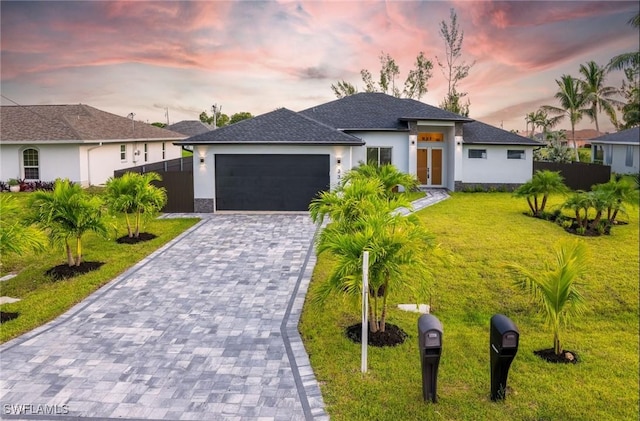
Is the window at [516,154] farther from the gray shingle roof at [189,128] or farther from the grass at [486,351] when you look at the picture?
the gray shingle roof at [189,128]

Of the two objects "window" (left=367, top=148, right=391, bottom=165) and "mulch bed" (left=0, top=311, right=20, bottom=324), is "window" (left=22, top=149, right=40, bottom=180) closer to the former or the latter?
"window" (left=367, top=148, right=391, bottom=165)

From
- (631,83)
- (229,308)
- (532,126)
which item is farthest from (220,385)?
(532,126)

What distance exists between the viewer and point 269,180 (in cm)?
1811

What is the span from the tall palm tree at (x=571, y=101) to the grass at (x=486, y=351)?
3545cm

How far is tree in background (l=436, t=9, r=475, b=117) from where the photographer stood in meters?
38.3

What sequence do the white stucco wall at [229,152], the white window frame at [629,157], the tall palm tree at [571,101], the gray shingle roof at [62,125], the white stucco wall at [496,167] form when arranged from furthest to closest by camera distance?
the tall palm tree at [571,101] → the white window frame at [629,157] → the white stucco wall at [496,167] → the gray shingle roof at [62,125] → the white stucco wall at [229,152]

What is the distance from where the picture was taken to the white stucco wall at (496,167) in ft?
80.4

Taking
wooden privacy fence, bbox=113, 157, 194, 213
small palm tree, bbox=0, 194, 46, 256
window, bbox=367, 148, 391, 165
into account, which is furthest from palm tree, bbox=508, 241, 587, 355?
window, bbox=367, 148, 391, 165

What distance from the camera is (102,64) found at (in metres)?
28.9

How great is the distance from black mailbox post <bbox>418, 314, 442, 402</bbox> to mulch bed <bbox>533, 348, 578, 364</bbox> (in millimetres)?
2422

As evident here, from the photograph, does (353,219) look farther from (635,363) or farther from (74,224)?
(74,224)

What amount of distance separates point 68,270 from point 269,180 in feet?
28.2

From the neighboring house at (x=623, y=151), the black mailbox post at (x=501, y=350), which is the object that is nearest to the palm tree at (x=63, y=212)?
the black mailbox post at (x=501, y=350)

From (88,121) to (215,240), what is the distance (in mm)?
18463
